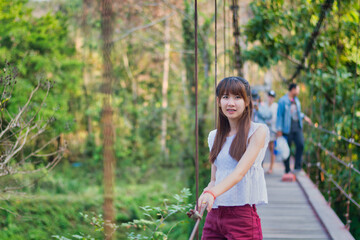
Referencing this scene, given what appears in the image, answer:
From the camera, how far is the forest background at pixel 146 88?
17.5 feet

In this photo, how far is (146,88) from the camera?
13594mm

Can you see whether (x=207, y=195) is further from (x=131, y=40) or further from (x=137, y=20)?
(x=131, y=40)

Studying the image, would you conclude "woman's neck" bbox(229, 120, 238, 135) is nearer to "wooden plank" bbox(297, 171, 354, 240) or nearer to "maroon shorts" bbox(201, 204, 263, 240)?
"maroon shorts" bbox(201, 204, 263, 240)

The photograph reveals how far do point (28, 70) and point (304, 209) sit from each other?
722cm

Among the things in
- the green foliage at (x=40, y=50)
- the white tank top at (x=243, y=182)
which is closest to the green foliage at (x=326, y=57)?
the green foliage at (x=40, y=50)

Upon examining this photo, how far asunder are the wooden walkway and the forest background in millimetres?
1136

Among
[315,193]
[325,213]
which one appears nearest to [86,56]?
[315,193]

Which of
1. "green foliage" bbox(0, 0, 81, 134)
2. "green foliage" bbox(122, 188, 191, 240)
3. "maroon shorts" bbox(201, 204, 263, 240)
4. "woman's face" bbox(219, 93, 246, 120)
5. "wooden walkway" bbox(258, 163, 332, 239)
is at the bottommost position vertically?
"wooden walkway" bbox(258, 163, 332, 239)

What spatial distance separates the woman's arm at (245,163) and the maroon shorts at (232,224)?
0.14 m

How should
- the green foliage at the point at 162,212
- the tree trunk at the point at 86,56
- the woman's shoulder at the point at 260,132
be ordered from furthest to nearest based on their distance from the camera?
the tree trunk at the point at 86,56 → the green foliage at the point at 162,212 → the woman's shoulder at the point at 260,132

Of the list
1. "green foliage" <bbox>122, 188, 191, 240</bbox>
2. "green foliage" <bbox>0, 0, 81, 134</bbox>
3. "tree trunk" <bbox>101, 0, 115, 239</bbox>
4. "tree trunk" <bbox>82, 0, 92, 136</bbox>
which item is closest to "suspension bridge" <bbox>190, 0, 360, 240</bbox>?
"tree trunk" <bbox>101, 0, 115, 239</bbox>

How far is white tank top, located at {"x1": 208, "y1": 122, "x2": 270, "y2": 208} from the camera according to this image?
1292 mm

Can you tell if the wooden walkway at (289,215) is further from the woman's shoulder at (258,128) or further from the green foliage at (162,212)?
the woman's shoulder at (258,128)

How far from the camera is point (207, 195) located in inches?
44.0
